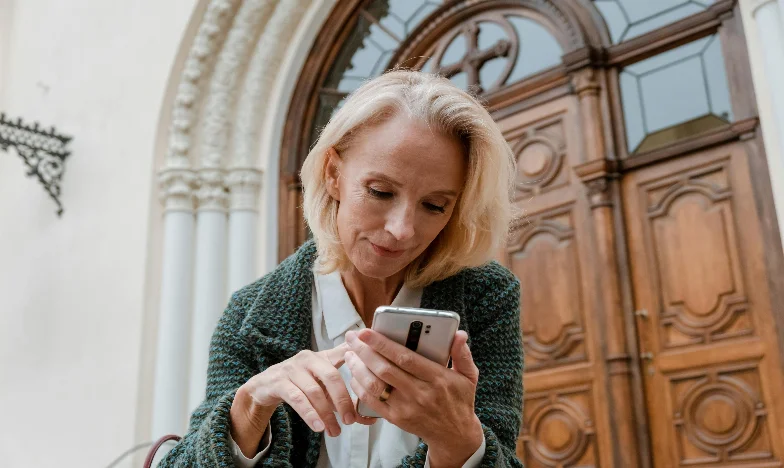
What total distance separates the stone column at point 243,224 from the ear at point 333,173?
2.75 metres

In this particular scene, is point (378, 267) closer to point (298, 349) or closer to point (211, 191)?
point (298, 349)

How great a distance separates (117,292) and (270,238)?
835 millimetres

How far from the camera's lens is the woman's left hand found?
971 mm

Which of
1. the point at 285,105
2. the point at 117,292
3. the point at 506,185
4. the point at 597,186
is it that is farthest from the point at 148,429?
the point at 506,185

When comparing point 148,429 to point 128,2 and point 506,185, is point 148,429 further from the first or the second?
point 506,185

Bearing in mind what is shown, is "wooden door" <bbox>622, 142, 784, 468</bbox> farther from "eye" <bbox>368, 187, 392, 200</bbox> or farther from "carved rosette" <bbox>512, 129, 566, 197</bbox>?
"eye" <bbox>368, 187, 392, 200</bbox>

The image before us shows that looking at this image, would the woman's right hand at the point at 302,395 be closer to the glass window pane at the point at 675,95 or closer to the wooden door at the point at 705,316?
the wooden door at the point at 705,316

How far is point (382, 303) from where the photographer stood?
4.53 ft

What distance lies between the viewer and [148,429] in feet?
12.6

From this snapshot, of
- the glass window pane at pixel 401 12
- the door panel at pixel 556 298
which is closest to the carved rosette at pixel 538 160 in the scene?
the door panel at pixel 556 298

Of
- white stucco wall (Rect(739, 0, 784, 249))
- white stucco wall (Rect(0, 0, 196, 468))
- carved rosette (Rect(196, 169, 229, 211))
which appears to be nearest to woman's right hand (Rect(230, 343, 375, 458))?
white stucco wall (Rect(739, 0, 784, 249))

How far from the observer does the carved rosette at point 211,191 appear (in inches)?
Result: 161

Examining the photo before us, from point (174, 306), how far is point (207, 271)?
0.78ft

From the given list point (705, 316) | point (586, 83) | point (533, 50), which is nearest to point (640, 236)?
point (705, 316)
